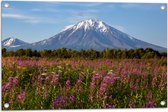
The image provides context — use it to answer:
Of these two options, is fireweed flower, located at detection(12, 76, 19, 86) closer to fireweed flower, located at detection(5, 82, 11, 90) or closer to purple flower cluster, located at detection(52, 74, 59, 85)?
fireweed flower, located at detection(5, 82, 11, 90)

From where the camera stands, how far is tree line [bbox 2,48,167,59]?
461 centimetres

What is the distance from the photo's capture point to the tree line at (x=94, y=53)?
4609mm

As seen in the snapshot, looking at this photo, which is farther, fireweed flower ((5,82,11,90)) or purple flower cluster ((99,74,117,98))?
purple flower cluster ((99,74,117,98))

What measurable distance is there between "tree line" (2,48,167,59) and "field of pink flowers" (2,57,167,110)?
50mm

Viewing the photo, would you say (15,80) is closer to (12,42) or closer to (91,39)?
(12,42)

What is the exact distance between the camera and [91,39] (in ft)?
15.4

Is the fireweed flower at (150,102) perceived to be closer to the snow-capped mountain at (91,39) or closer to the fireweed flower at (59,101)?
the snow-capped mountain at (91,39)

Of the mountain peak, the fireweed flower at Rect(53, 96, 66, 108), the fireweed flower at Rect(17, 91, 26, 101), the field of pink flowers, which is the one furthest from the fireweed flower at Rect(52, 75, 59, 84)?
the mountain peak

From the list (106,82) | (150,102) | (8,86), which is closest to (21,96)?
(8,86)

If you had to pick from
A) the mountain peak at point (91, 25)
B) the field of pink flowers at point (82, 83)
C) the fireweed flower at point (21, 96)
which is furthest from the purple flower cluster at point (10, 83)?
the mountain peak at point (91, 25)

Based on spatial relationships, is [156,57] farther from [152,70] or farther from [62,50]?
[62,50]

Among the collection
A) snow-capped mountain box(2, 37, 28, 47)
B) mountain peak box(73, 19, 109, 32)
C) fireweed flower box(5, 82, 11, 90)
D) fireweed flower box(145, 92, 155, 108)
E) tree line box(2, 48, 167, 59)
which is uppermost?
Answer: mountain peak box(73, 19, 109, 32)

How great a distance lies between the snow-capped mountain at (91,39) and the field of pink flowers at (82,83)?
5.9 inches

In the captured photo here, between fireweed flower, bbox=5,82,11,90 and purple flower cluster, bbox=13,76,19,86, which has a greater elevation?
purple flower cluster, bbox=13,76,19,86
